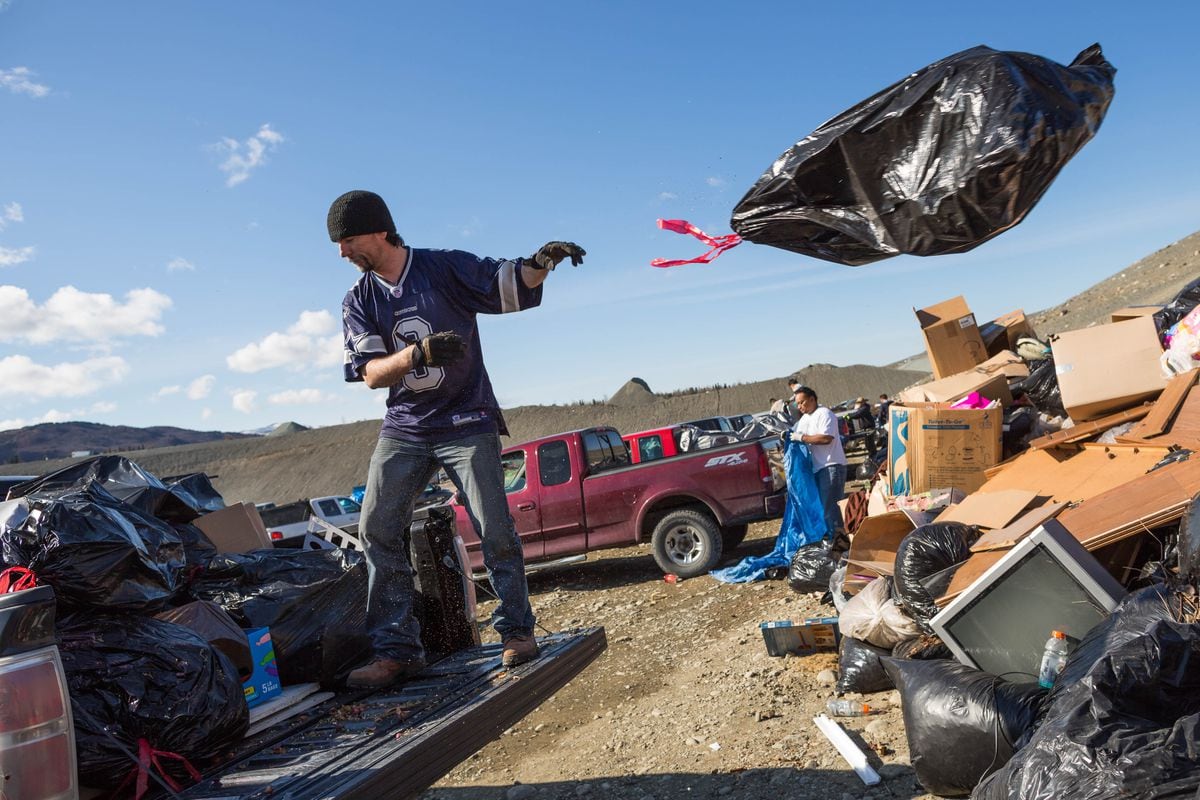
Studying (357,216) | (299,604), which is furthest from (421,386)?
(299,604)

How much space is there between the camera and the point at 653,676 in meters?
5.94

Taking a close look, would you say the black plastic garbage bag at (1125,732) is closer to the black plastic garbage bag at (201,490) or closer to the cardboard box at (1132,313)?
the black plastic garbage bag at (201,490)

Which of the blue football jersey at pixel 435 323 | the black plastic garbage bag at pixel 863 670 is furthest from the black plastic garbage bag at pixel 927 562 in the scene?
the blue football jersey at pixel 435 323

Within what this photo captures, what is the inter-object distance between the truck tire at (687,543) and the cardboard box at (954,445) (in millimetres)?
2821

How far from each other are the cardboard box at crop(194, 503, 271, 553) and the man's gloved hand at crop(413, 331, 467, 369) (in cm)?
143

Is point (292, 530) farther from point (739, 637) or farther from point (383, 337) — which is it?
point (383, 337)

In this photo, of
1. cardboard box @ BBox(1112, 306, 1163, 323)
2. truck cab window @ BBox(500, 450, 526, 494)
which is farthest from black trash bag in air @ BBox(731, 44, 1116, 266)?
truck cab window @ BBox(500, 450, 526, 494)

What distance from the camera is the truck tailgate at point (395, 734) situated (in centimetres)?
188

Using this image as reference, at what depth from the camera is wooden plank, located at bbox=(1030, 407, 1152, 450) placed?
545cm

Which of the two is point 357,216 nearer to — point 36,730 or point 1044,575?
point 36,730

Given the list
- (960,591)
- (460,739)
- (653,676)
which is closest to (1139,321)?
(960,591)

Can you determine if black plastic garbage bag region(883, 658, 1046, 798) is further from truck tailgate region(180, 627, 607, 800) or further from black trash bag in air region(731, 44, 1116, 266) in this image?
black trash bag in air region(731, 44, 1116, 266)

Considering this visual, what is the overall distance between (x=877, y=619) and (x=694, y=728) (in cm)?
113

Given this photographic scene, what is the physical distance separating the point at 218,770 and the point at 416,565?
46.9 inches
